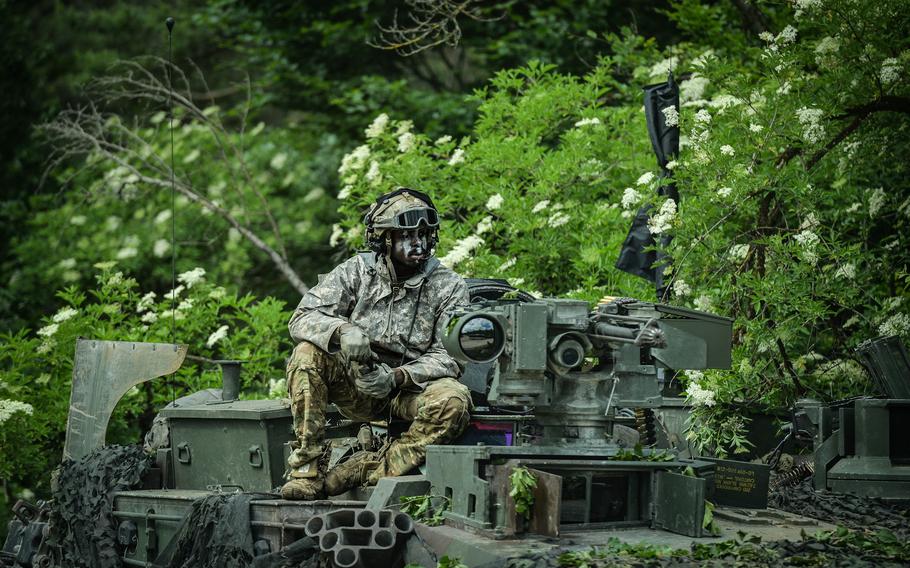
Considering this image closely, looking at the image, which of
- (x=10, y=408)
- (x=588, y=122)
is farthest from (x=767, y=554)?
(x=10, y=408)

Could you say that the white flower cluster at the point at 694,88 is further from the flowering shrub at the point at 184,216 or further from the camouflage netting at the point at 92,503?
the flowering shrub at the point at 184,216

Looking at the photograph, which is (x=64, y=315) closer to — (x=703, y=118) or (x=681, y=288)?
(x=681, y=288)

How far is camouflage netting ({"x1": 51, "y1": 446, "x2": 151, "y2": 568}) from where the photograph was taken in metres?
7.81

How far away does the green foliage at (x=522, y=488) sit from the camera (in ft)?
18.6

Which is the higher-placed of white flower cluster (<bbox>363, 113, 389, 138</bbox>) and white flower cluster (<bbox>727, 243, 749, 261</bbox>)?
white flower cluster (<bbox>363, 113, 389, 138</bbox>)

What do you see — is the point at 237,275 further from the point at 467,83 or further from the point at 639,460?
the point at 639,460

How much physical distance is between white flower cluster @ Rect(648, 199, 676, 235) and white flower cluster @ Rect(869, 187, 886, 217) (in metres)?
1.54

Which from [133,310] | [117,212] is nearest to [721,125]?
[133,310]

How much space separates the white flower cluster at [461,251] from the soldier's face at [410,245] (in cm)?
317

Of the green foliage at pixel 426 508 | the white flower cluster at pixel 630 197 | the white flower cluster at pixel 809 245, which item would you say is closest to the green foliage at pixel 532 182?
the white flower cluster at pixel 630 197

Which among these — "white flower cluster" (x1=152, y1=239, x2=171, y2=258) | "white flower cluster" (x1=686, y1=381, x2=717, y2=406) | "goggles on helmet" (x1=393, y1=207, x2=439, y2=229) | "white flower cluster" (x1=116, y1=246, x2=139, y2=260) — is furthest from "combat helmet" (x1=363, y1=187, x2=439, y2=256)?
"white flower cluster" (x1=116, y1=246, x2=139, y2=260)

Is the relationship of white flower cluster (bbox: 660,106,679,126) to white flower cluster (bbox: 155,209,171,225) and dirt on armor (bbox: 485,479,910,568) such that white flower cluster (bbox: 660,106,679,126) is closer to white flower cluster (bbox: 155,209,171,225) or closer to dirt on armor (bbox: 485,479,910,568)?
dirt on armor (bbox: 485,479,910,568)

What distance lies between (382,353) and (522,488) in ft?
5.82

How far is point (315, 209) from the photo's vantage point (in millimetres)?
16906
